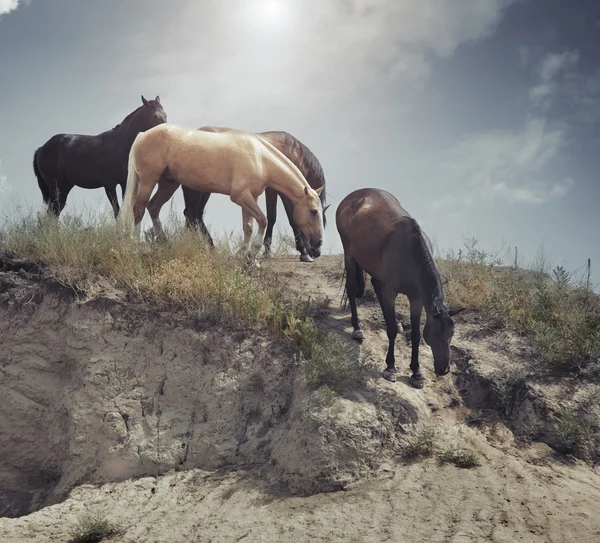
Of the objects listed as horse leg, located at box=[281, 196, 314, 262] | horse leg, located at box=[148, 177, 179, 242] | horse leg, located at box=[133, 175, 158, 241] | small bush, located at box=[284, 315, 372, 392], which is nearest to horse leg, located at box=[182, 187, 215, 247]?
horse leg, located at box=[148, 177, 179, 242]

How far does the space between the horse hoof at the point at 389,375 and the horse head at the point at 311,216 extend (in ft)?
10.5

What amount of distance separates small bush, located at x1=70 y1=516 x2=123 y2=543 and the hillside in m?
0.20

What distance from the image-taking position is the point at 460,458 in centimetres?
675

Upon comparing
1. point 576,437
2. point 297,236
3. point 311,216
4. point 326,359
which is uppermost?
point 311,216

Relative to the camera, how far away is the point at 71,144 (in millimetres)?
12266

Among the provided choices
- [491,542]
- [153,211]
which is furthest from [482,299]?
[153,211]

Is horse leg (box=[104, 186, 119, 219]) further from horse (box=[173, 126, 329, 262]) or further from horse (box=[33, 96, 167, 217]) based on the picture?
horse (box=[173, 126, 329, 262])

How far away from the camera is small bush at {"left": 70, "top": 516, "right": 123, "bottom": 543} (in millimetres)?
6117

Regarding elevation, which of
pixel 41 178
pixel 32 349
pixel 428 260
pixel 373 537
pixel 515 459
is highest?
pixel 41 178

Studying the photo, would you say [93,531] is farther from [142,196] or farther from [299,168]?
[299,168]

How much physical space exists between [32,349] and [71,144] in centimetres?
532

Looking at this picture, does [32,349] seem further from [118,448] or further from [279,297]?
[279,297]

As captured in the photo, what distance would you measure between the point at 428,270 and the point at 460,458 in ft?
7.57

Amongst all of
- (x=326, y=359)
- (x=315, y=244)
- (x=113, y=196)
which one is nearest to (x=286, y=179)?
(x=315, y=244)
